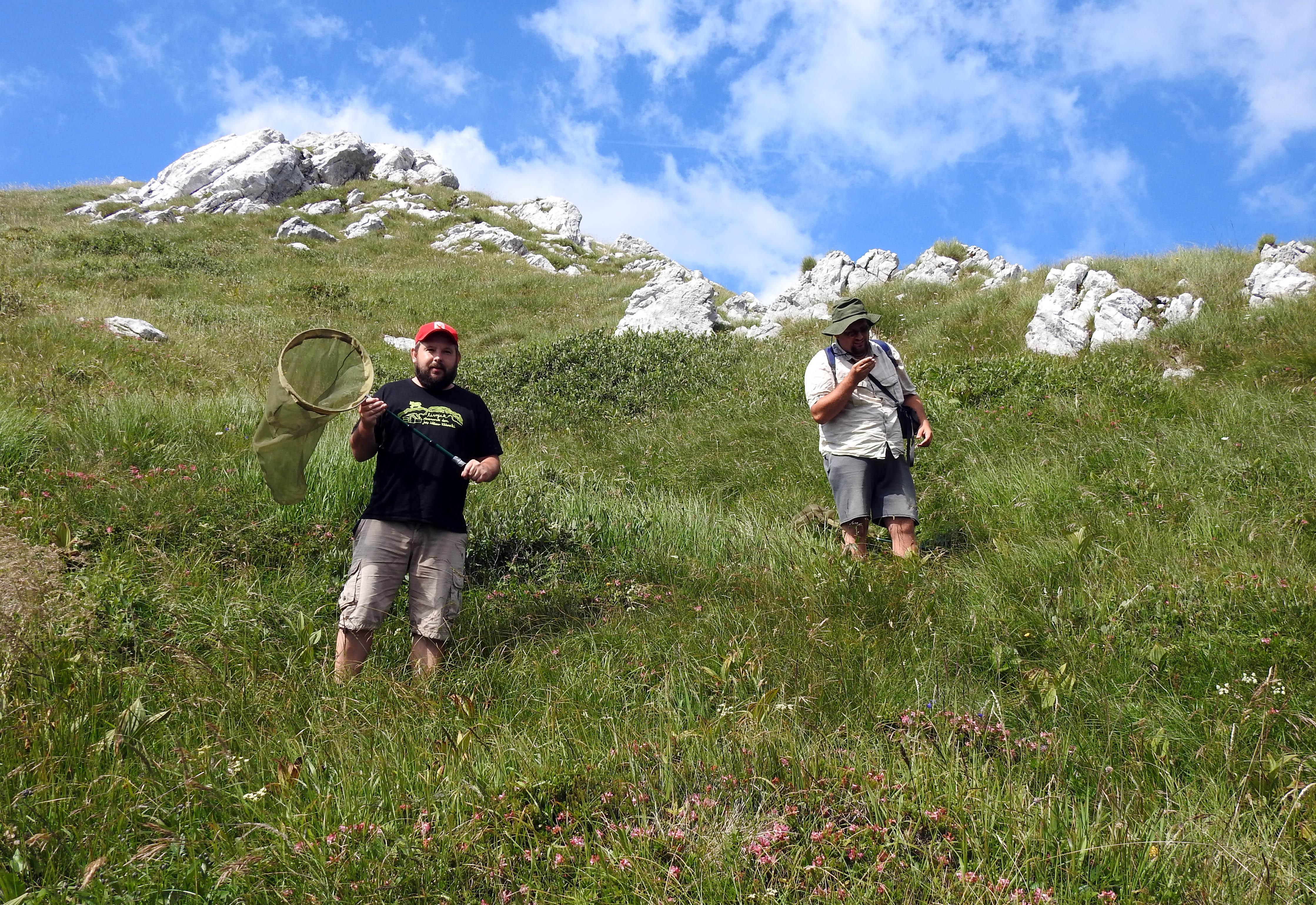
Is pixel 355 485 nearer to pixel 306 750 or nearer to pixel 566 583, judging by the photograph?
pixel 566 583

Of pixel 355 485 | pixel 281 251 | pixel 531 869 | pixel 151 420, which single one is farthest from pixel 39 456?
pixel 281 251

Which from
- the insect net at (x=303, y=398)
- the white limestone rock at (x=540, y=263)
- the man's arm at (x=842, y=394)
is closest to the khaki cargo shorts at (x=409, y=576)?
the insect net at (x=303, y=398)

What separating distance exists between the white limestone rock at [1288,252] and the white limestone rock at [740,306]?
9289 millimetres

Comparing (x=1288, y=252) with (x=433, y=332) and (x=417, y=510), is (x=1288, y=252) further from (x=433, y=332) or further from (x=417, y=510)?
(x=417, y=510)

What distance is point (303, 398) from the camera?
415 cm

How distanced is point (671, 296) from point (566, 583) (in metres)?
12.8

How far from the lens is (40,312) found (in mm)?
13523

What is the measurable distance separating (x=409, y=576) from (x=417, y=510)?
0.44 m

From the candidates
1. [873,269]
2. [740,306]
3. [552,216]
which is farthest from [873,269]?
[552,216]

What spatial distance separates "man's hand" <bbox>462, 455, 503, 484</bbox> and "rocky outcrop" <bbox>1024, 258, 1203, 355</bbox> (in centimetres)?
932

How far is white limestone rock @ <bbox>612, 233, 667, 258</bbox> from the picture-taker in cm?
3909

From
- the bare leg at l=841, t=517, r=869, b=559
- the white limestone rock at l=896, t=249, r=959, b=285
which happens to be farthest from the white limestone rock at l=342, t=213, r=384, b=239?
the bare leg at l=841, t=517, r=869, b=559

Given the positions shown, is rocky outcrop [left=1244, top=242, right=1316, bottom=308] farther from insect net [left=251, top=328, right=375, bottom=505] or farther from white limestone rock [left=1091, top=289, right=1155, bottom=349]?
insect net [left=251, top=328, right=375, bottom=505]

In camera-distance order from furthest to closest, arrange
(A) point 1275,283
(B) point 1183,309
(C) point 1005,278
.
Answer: (C) point 1005,278 < (B) point 1183,309 < (A) point 1275,283
